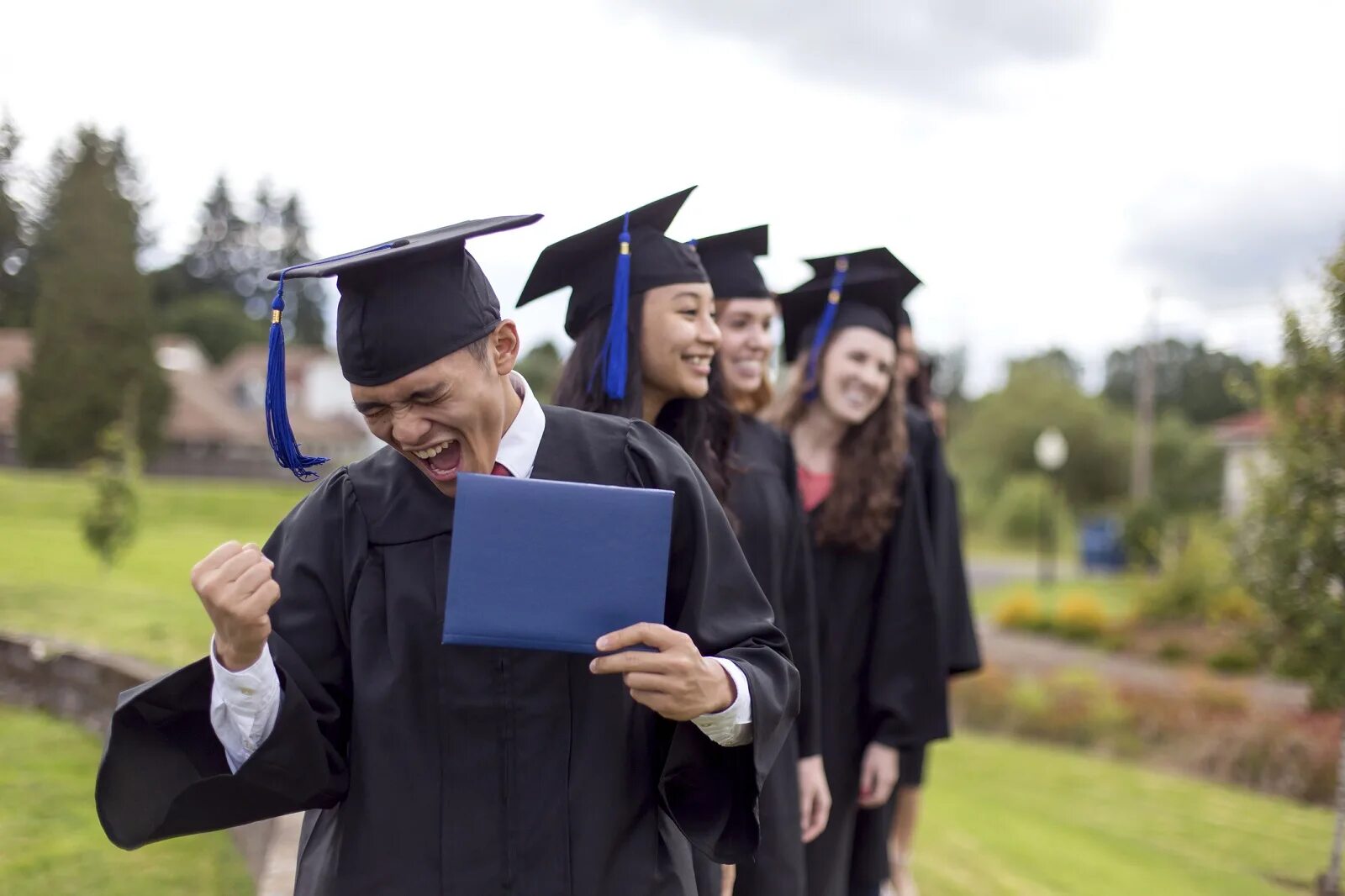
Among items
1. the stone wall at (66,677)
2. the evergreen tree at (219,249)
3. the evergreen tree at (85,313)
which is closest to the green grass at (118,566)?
the stone wall at (66,677)

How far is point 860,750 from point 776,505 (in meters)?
1.17

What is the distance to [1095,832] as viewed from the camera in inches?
324

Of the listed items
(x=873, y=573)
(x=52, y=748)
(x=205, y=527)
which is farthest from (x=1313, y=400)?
(x=205, y=527)

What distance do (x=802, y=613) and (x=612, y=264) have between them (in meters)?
1.14

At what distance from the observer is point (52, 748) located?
17.0ft

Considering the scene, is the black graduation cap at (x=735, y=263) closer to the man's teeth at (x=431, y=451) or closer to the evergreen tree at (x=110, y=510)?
the man's teeth at (x=431, y=451)

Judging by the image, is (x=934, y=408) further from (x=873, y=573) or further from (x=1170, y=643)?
(x=1170, y=643)

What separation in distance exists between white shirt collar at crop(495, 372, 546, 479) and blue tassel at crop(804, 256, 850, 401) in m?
2.12

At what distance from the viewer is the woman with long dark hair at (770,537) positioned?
303cm

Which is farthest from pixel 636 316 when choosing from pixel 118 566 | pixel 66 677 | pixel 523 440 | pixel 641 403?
pixel 118 566

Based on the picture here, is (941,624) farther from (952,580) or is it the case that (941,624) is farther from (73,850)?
(73,850)

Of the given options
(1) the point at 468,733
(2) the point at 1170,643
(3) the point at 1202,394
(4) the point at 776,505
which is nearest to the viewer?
(1) the point at 468,733

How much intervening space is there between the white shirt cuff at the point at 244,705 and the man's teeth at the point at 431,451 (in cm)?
37

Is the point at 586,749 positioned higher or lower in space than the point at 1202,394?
lower
